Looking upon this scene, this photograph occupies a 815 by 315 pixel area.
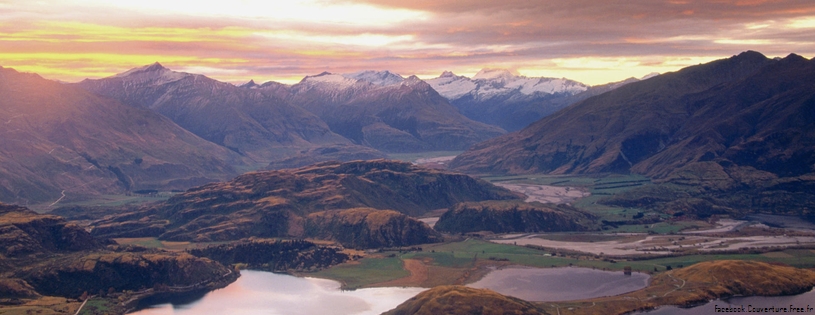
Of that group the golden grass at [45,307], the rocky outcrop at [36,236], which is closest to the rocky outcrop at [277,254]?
the rocky outcrop at [36,236]

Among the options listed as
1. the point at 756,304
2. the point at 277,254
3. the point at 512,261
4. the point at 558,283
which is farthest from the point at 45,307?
the point at 756,304

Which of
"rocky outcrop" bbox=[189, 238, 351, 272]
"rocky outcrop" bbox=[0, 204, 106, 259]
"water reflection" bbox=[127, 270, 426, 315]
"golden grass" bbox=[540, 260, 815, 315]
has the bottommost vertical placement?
"rocky outcrop" bbox=[189, 238, 351, 272]

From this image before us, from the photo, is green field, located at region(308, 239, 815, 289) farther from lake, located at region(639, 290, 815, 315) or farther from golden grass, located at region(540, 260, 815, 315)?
lake, located at region(639, 290, 815, 315)

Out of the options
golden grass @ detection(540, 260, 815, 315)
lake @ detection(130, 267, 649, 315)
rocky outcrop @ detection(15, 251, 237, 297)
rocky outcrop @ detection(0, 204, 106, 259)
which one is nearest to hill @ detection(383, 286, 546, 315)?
golden grass @ detection(540, 260, 815, 315)

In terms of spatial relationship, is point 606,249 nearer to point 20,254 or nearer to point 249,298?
point 249,298

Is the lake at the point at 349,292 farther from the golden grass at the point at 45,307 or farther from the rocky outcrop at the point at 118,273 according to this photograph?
the golden grass at the point at 45,307

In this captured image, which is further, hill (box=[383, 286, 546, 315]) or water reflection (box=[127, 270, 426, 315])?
water reflection (box=[127, 270, 426, 315])
